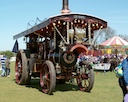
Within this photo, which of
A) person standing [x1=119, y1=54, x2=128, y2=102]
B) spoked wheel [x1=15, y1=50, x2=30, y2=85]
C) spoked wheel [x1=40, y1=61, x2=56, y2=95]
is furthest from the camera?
spoked wheel [x1=15, y1=50, x2=30, y2=85]

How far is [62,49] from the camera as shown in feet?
27.4

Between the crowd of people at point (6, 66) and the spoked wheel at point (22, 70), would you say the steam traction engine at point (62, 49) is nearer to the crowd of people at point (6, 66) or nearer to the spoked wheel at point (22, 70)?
the spoked wheel at point (22, 70)

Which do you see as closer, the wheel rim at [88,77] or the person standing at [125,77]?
the person standing at [125,77]

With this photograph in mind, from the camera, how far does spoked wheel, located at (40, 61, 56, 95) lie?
806 centimetres

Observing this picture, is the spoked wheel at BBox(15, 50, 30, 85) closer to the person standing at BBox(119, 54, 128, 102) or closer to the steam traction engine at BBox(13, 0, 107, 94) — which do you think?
the steam traction engine at BBox(13, 0, 107, 94)

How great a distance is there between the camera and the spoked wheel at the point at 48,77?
8062 mm

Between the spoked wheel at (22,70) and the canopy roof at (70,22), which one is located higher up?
the canopy roof at (70,22)

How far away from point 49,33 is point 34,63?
4.34ft

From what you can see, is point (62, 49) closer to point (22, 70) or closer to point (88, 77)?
point (88, 77)

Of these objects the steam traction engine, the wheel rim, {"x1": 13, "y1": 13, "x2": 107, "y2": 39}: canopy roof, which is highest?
{"x1": 13, "y1": 13, "x2": 107, "y2": 39}: canopy roof

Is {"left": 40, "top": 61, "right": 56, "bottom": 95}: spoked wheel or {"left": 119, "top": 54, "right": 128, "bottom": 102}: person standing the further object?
{"left": 40, "top": 61, "right": 56, "bottom": 95}: spoked wheel

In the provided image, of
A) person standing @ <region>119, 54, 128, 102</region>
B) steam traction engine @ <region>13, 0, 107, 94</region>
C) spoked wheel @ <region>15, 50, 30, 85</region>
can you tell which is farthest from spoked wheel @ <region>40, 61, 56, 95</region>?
person standing @ <region>119, 54, 128, 102</region>

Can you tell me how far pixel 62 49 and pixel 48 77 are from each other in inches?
41.6

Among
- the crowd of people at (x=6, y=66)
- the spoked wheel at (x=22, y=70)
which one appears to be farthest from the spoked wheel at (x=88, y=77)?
the crowd of people at (x=6, y=66)
